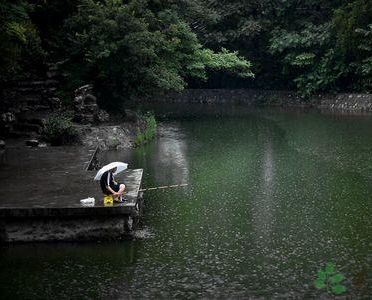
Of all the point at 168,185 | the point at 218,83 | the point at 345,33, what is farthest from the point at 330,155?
the point at 218,83

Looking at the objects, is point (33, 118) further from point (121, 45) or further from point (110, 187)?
point (110, 187)

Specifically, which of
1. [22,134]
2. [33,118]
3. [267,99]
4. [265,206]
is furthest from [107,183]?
[267,99]

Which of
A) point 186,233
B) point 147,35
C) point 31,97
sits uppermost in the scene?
point 147,35

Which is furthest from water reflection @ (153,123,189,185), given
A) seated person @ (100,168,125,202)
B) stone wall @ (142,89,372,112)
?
stone wall @ (142,89,372,112)

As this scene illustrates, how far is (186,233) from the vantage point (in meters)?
14.8

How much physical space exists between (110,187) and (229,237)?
275cm

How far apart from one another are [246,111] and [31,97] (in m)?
17.3

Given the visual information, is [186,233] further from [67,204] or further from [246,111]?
[246,111]

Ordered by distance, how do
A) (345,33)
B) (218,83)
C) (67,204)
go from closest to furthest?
(67,204) → (345,33) → (218,83)

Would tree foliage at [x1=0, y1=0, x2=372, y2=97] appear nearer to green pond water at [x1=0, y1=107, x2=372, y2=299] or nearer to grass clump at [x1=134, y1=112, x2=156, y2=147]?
grass clump at [x1=134, y1=112, x2=156, y2=147]

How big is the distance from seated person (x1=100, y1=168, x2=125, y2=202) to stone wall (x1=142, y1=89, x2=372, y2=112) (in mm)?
28722

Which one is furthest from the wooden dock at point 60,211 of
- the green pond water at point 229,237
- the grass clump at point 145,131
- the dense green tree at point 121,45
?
the dense green tree at point 121,45

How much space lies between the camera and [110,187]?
14344 mm

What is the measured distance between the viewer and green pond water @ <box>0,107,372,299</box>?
11.6 metres
